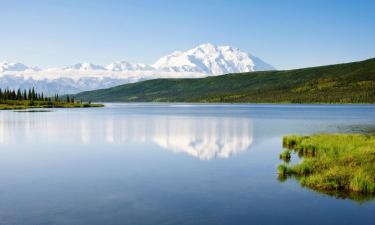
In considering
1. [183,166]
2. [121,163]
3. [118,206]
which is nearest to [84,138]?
[121,163]

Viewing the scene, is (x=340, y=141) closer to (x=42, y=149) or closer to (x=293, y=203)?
(x=293, y=203)

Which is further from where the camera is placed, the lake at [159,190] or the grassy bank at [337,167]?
the grassy bank at [337,167]

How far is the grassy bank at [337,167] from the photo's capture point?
28.8 m

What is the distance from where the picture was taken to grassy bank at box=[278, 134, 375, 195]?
28766 millimetres

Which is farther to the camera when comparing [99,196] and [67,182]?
[67,182]

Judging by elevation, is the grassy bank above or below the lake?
above

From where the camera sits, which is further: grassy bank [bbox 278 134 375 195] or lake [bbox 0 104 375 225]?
grassy bank [bbox 278 134 375 195]

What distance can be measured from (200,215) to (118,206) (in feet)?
16.4

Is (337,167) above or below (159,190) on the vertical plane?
above

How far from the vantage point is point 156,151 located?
167 ft

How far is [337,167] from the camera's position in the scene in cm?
3212

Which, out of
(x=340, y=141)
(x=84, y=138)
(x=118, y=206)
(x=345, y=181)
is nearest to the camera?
(x=118, y=206)

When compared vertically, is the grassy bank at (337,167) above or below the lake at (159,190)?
above

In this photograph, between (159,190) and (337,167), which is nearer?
A: (159,190)
